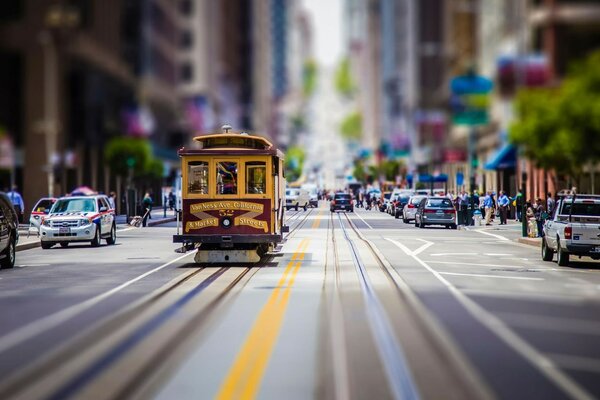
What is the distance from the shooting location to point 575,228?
27062mm

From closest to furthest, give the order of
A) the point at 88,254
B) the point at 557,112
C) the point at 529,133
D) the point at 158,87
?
the point at 88,254 → the point at 557,112 → the point at 529,133 → the point at 158,87

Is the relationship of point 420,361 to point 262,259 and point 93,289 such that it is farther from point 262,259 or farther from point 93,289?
point 262,259

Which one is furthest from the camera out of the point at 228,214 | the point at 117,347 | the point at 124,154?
the point at 124,154

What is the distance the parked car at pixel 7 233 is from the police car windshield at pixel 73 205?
877 centimetres

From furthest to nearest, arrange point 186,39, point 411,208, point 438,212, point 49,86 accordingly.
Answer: point 186,39 → point 49,86 → point 411,208 → point 438,212

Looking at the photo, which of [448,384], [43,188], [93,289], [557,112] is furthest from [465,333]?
[43,188]

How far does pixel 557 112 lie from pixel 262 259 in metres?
18.4

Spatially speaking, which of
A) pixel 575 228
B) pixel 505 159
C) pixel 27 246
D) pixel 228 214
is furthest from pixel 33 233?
pixel 505 159

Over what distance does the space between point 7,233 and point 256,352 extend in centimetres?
1688

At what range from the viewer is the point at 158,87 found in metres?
108

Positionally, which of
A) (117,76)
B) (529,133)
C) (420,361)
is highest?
(117,76)

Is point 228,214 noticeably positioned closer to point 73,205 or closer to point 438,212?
point 73,205

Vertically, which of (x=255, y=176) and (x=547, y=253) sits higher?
(x=255, y=176)

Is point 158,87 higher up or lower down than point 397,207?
higher up
